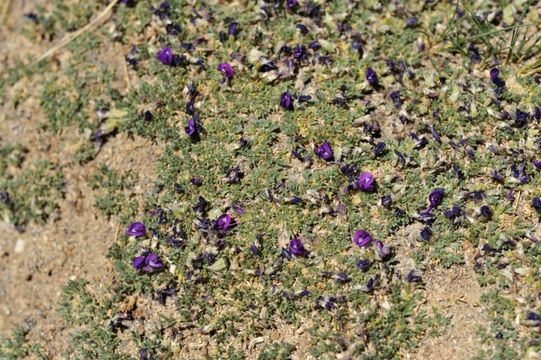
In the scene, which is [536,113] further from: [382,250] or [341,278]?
[341,278]

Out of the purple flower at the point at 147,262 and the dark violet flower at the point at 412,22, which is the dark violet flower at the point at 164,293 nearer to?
the purple flower at the point at 147,262

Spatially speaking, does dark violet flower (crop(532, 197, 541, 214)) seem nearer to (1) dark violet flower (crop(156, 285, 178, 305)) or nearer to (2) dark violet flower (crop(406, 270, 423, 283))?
(2) dark violet flower (crop(406, 270, 423, 283))

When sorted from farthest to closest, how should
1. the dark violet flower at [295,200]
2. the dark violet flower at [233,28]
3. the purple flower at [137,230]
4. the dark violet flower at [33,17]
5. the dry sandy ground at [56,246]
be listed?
1. the dark violet flower at [33,17]
2. the dark violet flower at [233,28]
3. the dry sandy ground at [56,246]
4. the purple flower at [137,230]
5. the dark violet flower at [295,200]

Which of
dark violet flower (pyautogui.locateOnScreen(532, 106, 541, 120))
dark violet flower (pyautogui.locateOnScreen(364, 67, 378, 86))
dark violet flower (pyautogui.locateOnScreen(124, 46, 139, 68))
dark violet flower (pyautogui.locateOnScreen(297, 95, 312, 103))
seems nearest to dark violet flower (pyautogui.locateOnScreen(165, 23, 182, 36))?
dark violet flower (pyautogui.locateOnScreen(124, 46, 139, 68))

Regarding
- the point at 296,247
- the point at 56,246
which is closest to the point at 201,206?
the point at 296,247

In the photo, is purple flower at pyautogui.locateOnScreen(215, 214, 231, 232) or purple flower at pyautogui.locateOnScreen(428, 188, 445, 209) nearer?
purple flower at pyautogui.locateOnScreen(428, 188, 445, 209)

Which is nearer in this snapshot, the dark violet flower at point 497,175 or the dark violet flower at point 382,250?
the dark violet flower at point 382,250

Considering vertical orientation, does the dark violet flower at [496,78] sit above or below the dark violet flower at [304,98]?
below

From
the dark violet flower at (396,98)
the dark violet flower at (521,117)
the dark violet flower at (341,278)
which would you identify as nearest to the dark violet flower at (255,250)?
the dark violet flower at (341,278)
